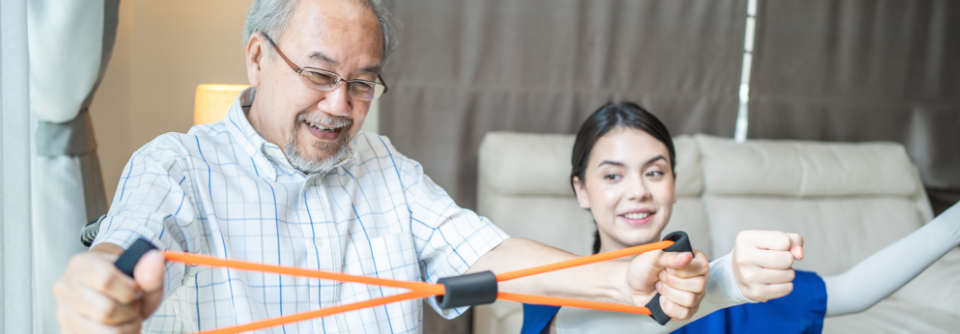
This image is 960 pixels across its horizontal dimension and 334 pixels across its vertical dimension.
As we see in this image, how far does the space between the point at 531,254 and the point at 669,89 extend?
5.24 feet

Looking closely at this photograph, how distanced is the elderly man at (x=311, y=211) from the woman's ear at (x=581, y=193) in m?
0.42

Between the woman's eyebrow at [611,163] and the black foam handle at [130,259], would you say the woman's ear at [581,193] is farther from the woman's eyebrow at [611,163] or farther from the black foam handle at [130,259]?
the black foam handle at [130,259]

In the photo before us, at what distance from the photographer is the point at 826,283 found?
1.09m

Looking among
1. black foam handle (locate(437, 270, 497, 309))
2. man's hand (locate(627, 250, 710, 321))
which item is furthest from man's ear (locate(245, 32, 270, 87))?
man's hand (locate(627, 250, 710, 321))

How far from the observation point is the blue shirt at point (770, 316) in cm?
110

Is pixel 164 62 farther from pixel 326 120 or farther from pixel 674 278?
pixel 674 278

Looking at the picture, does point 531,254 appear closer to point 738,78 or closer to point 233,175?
point 233,175

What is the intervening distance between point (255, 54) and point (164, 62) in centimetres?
110

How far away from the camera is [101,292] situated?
1.47ft

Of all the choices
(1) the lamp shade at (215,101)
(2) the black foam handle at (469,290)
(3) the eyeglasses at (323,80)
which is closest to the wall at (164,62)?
(1) the lamp shade at (215,101)

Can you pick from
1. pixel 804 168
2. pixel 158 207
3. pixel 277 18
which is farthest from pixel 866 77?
pixel 158 207

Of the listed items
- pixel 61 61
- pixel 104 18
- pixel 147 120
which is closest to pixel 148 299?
pixel 61 61

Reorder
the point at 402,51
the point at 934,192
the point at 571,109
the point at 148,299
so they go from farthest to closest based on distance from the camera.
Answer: the point at 934,192
the point at 571,109
the point at 402,51
the point at 148,299

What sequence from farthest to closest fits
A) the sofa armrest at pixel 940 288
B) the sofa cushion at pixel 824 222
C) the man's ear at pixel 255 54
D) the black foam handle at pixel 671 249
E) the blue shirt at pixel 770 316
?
the sofa cushion at pixel 824 222 → the sofa armrest at pixel 940 288 → the blue shirt at pixel 770 316 → the man's ear at pixel 255 54 → the black foam handle at pixel 671 249
